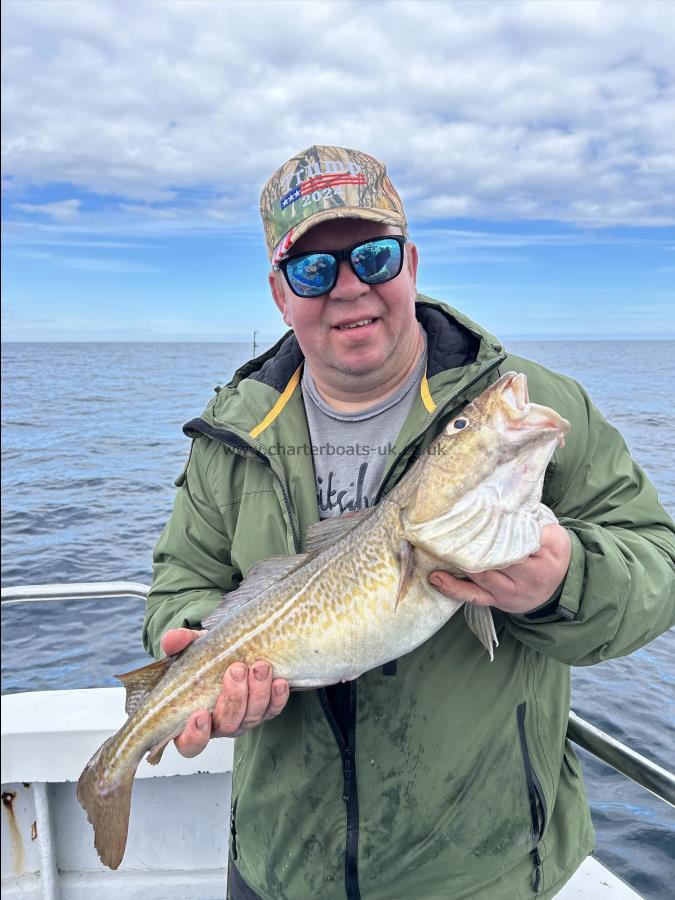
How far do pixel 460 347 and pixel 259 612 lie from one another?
1281 millimetres

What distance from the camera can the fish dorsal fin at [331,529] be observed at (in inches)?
101

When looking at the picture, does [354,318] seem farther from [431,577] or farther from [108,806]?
[108,806]

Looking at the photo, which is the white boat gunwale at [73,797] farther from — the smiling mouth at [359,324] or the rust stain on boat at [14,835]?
the smiling mouth at [359,324]

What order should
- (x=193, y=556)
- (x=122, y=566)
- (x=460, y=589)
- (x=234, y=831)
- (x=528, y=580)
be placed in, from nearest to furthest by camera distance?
(x=528, y=580)
(x=460, y=589)
(x=234, y=831)
(x=193, y=556)
(x=122, y=566)

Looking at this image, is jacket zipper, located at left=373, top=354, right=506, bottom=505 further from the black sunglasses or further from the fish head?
the black sunglasses

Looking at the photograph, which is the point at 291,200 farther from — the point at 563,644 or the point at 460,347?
the point at 563,644

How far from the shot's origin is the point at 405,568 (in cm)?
237

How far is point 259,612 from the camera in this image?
8.48ft

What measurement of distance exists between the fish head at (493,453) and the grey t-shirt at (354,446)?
376 mm

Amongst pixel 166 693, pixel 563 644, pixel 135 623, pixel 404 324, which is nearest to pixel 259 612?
pixel 166 693

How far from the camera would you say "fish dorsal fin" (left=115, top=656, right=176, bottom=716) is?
266 cm

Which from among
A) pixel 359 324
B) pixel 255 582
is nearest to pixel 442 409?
pixel 359 324

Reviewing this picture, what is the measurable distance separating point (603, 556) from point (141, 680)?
5.62 ft

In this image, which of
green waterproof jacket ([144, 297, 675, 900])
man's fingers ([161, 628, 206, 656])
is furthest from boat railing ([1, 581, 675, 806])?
man's fingers ([161, 628, 206, 656])
